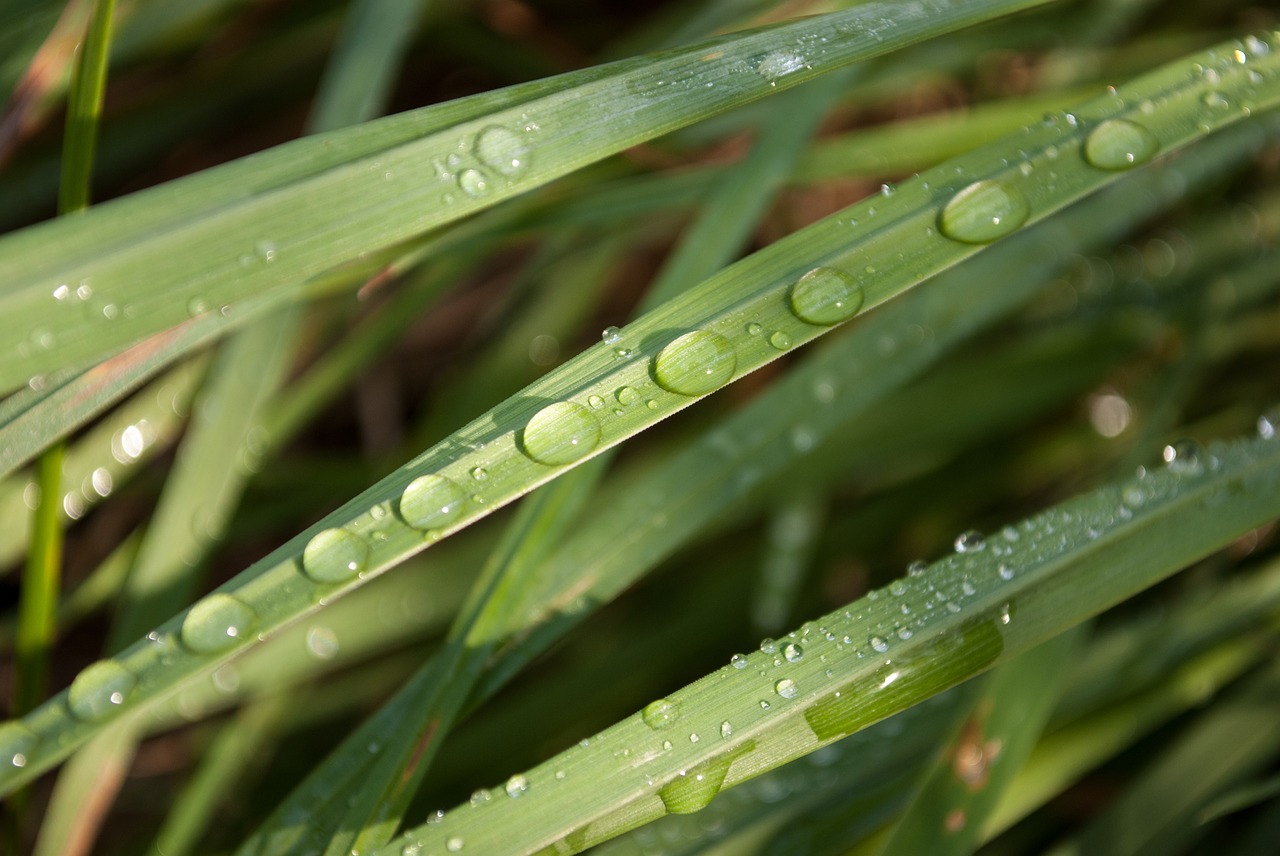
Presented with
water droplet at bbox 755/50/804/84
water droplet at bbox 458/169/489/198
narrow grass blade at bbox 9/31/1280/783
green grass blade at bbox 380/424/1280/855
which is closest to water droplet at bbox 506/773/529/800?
green grass blade at bbox 380/424/1280/855

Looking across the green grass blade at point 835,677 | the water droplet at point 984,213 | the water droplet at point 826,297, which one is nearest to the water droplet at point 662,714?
the green grass blade at point 835,677

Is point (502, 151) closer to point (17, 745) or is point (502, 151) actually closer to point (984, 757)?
point (17, 745)

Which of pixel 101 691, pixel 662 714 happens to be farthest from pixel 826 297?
pixel 101 691

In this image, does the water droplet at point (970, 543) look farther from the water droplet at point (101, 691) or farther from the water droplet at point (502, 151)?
the water droplet at point (101, 691)

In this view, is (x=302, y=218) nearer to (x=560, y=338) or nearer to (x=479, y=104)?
(x=479, y=104)

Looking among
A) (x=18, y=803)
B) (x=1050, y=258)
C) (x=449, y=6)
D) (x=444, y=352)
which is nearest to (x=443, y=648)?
(x=18, y=803)

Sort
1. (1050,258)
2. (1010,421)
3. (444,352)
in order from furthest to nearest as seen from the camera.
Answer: (444,352), (1010,421), (1050,258)
